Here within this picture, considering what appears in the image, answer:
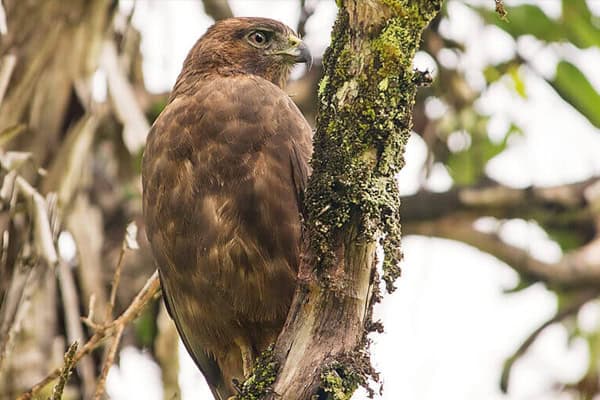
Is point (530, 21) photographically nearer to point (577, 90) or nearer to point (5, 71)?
point (577, 90)

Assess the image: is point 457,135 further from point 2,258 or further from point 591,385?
point 2,258

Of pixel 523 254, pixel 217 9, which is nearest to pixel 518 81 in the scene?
pixel 523 254

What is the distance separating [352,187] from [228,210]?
4.36ft

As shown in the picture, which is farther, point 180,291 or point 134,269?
point 134,269

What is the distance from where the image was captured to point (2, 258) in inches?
176

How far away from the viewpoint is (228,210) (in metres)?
4.38

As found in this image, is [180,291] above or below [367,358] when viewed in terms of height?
below

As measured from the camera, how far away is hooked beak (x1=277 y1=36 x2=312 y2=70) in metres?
5.35

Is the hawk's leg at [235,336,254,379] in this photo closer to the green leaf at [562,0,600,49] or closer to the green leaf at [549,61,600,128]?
the green leaf at [549,61,600,128]

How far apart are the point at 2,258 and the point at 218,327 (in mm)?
938

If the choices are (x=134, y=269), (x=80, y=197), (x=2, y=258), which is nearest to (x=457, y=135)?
(x=134, y=269)

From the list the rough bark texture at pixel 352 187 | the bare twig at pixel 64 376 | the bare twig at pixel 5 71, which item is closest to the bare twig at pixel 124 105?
the bare twig at pixel 5 71

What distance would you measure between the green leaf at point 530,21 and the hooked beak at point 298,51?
1.64 meters

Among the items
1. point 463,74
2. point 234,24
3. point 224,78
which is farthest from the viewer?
point 463,74
